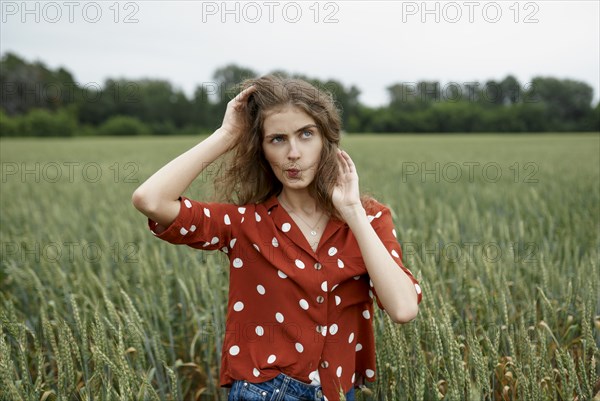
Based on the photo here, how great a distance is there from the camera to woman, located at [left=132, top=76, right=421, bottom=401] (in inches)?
48.6

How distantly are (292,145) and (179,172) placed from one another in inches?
11.3

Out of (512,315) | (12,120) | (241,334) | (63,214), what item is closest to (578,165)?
(512,315)

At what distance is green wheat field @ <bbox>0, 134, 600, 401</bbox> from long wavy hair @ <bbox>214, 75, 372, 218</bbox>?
22cm

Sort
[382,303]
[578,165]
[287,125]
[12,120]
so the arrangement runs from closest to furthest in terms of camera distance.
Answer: [382,303], [287,125], [578,165], [12,120]

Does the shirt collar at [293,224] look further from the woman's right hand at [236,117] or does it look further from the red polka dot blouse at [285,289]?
the woman's right hand at [236,117]

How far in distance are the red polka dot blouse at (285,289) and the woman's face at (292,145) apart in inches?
4.6

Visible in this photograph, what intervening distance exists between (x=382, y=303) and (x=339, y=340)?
0.18 metres

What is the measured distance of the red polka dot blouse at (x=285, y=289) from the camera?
126cm

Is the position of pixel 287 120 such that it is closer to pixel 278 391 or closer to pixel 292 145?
pixel 292 145

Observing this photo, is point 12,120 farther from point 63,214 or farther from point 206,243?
point 206,243

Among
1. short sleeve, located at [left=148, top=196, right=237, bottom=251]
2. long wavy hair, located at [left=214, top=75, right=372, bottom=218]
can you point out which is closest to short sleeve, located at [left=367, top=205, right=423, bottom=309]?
long wavy hair, located at [left=214, top=75, right=372, bottom=218]

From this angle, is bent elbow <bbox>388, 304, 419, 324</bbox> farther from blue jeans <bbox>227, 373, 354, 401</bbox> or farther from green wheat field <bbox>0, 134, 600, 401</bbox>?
blue jeans <bbox>227, 373, 354, 401</bbox>

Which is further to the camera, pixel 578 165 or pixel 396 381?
pixel 578 165

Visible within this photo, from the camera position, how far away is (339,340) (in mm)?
1299
